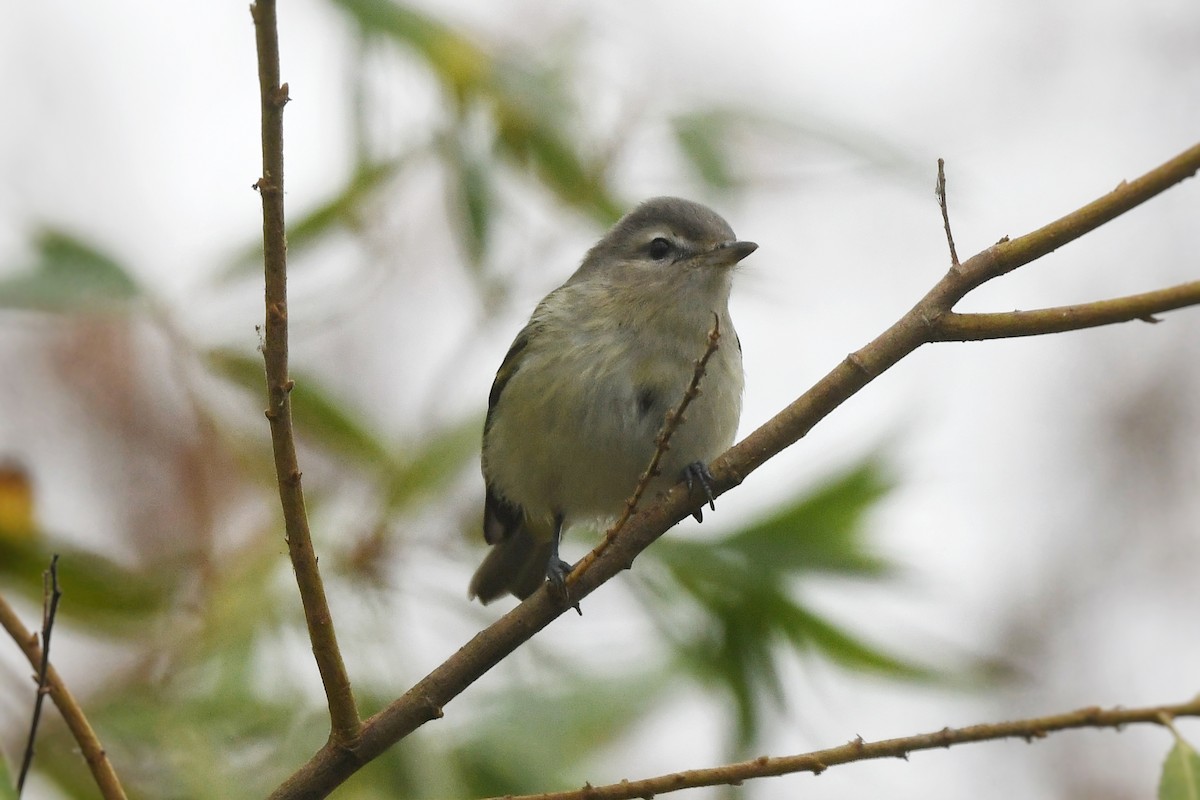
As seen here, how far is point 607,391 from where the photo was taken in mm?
3318

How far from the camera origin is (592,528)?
3.93 metres

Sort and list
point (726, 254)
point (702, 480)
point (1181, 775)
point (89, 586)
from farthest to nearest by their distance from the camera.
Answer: point (726, 254) → point (89, 586) → point (702, 480) → point (1181, 775)

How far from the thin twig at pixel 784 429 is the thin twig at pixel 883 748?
0.25 m

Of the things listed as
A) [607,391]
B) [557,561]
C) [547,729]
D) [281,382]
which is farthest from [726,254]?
[281,382]

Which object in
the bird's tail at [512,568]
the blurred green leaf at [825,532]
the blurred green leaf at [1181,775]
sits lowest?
the blurred green leaf at [1181,775]

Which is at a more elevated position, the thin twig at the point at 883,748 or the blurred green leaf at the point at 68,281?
the blurred green leaf at the point at 68,281

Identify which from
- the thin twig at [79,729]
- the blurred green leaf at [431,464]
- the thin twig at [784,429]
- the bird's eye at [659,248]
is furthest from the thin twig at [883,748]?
the bird's eye at [659,248]

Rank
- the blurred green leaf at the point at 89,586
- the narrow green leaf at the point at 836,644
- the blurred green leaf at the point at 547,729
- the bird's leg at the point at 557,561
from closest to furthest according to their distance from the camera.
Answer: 1. the bird's leg at the point at 557,561
2. the blurred green leaf at the point at 89,586
3. the blurred green leaf at the point at 547,729
4. the narrow green leaf at the point at 836,644

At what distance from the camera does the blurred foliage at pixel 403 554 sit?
10.1 ft

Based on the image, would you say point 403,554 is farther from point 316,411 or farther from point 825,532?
point 825,532

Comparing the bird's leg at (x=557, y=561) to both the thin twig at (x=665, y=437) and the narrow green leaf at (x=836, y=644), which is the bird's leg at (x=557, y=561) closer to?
the thin twig at (x=665, y=437)

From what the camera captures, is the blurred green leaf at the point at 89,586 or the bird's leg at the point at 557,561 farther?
the blurred green leaf at the point at 89,586

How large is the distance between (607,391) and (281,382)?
1.70 meters

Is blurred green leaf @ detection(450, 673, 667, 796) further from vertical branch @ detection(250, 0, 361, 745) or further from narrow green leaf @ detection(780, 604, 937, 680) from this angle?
vertical branch @ detection(250, 0, 361, 745)
